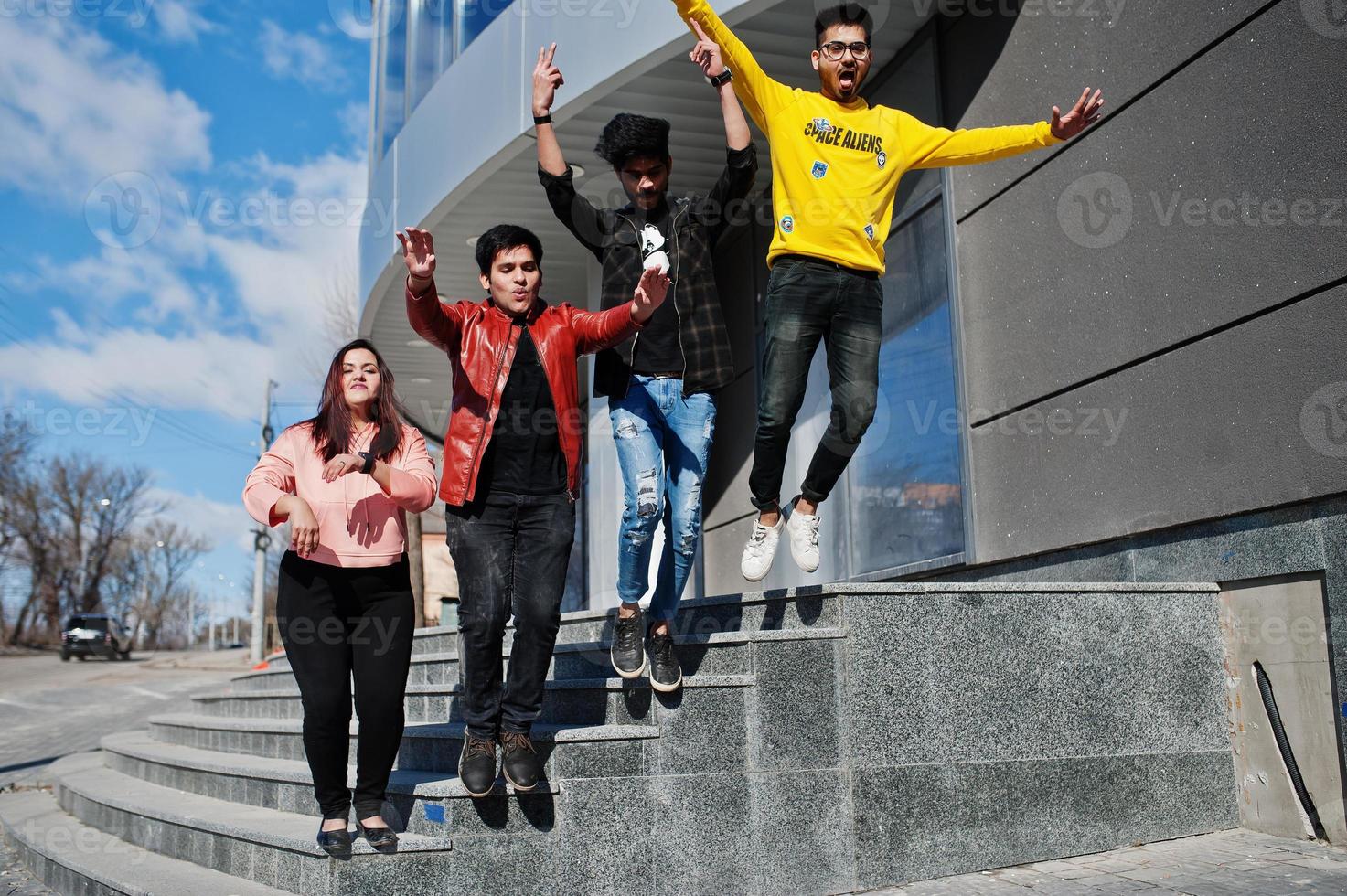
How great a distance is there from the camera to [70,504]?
5991 centimetres

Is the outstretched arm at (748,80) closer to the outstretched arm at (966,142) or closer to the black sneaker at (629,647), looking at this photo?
the outstretched arm at (966,142)

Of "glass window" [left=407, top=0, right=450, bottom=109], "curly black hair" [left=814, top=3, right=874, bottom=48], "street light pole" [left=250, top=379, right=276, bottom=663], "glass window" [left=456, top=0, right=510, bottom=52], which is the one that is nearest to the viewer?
"curly black hair" [left=814, top=3, right=874, bottom=48]

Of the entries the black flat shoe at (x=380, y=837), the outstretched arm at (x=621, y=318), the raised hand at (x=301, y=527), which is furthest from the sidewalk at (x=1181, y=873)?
the raised hand at (x=301, y=527)

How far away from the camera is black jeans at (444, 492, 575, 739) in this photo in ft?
12.7

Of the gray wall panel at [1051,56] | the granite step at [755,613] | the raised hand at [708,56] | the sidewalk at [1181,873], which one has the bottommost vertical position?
the sidewalk at [1181,873]

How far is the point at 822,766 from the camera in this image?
413 cm

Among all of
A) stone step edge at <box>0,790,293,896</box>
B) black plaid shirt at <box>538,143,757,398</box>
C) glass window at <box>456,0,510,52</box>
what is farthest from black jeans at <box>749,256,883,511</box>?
glass window at <box>456,0,510,52</box>

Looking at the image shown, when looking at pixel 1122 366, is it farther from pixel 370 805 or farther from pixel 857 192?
pixel 370 805

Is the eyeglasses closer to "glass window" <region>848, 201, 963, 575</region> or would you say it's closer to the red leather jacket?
the red leather jacket

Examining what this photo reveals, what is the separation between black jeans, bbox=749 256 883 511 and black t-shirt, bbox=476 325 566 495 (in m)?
0.88

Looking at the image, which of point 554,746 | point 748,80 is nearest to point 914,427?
point 748,80

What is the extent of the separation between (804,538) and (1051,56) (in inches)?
137

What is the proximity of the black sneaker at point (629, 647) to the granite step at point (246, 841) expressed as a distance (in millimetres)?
905

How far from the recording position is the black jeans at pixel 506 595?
3863 mm
